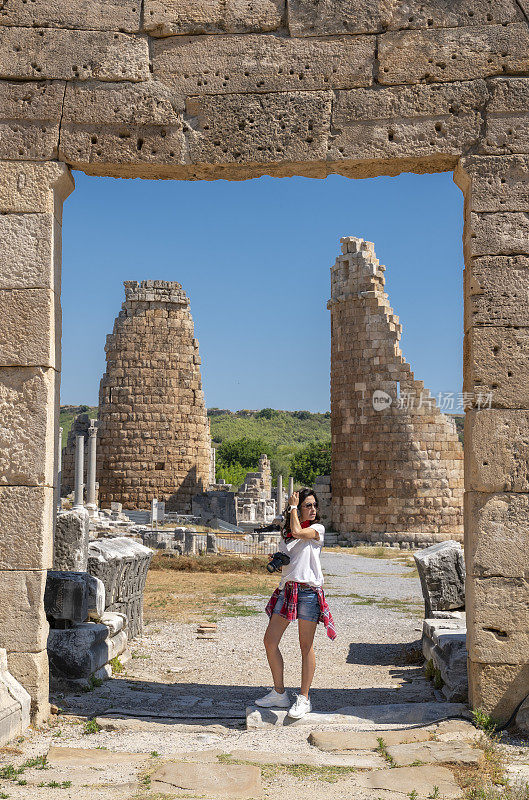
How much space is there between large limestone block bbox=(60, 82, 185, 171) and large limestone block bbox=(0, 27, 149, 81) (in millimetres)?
96

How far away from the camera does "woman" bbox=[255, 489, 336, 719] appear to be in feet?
20.2

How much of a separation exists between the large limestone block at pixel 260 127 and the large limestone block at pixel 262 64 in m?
0.09

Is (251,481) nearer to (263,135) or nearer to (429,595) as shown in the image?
(429,595)

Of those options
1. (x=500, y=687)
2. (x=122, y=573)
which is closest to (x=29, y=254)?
(x=122, y=573)

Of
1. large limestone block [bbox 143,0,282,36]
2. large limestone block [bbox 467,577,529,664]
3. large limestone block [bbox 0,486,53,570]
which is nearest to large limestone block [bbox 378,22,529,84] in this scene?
large limestone block [bbox 143,0,282,36]

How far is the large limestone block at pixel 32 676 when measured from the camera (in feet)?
19.7

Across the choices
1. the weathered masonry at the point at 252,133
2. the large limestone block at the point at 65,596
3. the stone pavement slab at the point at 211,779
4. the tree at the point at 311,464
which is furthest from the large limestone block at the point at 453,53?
the tree at the point at 311,464

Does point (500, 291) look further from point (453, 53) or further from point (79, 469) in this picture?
point (79, 469)

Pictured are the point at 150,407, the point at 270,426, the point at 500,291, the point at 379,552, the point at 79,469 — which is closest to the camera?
the point at 500,291

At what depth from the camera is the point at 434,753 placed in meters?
5.12

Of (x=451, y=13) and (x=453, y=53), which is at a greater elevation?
(x=451, y=13)

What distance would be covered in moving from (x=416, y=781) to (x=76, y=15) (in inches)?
233

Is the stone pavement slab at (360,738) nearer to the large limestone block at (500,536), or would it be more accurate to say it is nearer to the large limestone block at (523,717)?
the large limestone block at (523,717)

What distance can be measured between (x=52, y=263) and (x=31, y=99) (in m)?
1.32
